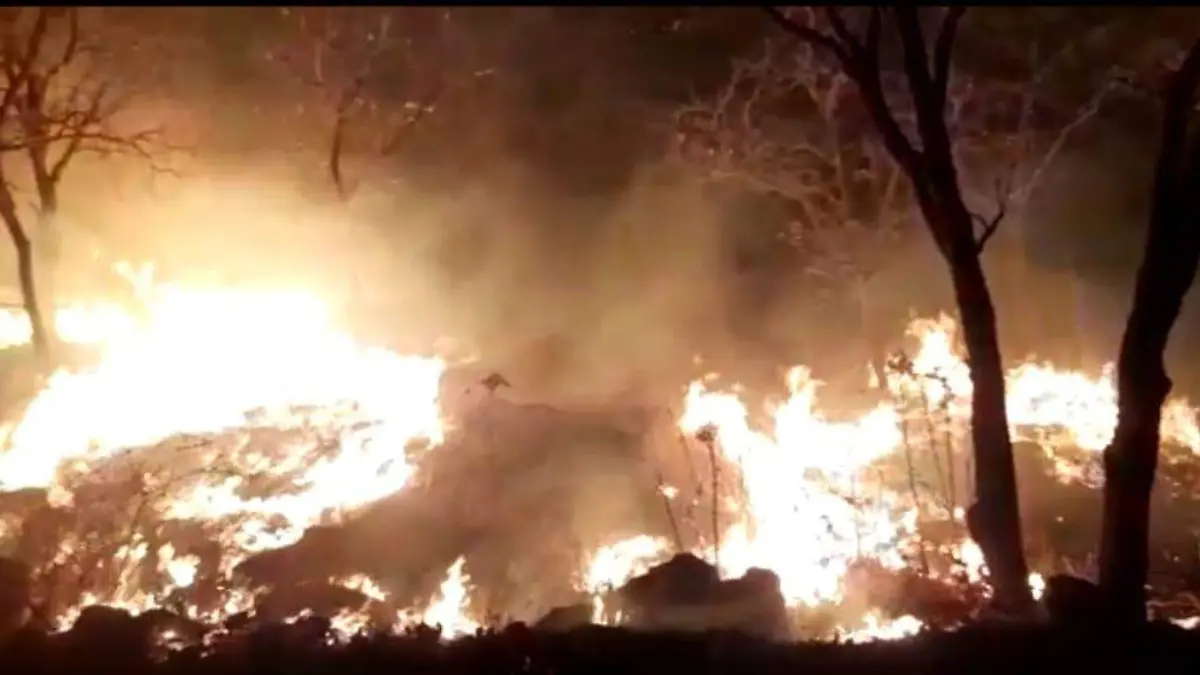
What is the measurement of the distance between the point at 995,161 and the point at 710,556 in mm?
10050

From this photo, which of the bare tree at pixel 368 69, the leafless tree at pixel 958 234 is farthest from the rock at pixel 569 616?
the bare tree at pixel 368 69

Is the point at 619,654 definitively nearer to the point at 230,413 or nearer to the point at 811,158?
the point at 230,413

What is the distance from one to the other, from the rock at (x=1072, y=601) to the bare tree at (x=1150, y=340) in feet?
1.55

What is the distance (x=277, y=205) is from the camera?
70.4 feet

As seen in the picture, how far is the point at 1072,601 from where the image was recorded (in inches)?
300

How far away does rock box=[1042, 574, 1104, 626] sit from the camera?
Result: 7.41 m

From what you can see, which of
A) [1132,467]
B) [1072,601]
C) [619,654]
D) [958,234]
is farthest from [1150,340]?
[619,654]

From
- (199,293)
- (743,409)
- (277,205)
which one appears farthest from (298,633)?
(277,205)

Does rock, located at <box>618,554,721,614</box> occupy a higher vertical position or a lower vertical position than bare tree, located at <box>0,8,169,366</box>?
lower

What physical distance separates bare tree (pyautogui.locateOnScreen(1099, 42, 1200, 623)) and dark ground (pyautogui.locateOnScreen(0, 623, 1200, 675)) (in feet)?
4.37

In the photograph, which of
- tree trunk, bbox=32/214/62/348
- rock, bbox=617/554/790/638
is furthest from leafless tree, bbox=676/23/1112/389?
tree trunk, bbox=32/214/62/348

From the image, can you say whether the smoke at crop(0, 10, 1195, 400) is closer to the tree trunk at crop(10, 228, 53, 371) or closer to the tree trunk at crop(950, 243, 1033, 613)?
the tree trunk at crop(10, 228, 53, 371)

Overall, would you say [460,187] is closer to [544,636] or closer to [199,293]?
[199,293]

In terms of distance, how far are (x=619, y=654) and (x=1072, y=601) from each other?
9.53 feet
